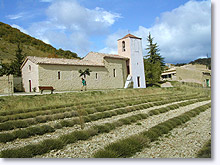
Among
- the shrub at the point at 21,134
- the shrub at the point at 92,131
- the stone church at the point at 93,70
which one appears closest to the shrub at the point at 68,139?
the shrub at the point at 92,131

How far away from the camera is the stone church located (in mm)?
17438

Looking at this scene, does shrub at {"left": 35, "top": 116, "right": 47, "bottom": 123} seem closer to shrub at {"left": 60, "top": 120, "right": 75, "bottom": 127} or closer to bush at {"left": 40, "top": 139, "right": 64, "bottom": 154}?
shrub at {"left": 60, "top": 120, "right": 75, "bottom": 127}

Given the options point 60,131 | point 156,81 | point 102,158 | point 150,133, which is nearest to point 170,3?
point 150,133

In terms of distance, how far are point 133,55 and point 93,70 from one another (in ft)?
21.2

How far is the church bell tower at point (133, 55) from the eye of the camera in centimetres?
2386

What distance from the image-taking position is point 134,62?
79.8 feet

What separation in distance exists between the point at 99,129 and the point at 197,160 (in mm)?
2547

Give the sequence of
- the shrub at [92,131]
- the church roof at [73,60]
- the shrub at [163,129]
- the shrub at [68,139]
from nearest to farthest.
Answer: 1. the shrub at [68,139]
2. the shrub at [92,131]
3. the shrub at [163,129]
4. the church roof at [73,60]

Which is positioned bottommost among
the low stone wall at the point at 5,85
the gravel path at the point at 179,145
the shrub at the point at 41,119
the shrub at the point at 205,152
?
the gravel path at the point at 179,145

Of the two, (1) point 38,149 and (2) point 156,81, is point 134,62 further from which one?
(1) point 38,149

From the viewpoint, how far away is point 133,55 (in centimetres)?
2423

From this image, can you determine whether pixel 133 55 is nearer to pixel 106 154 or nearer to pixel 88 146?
pixel 88 146

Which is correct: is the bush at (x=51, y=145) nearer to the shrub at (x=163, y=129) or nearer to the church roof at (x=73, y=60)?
the shrub at (x=163, y=129)

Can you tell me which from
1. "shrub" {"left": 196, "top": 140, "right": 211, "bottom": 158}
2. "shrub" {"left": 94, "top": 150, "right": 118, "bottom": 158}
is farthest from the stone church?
"shrub" {"left": 196, "top": 140, "right": 211, "bottom": 158}
